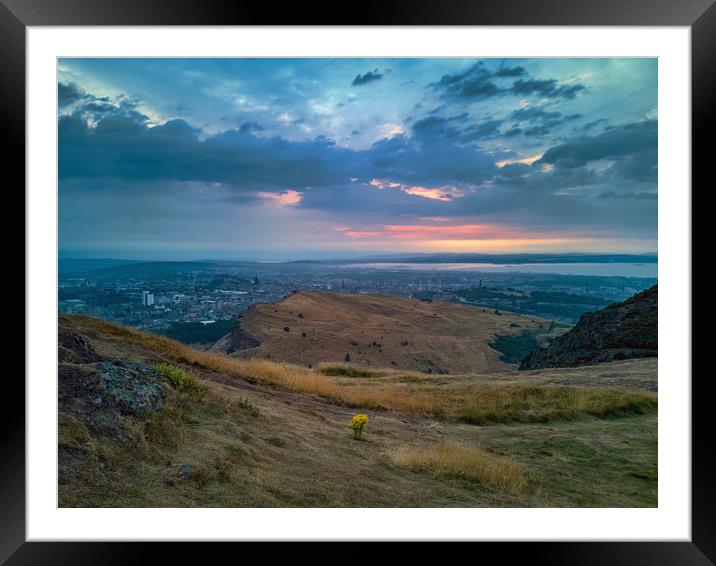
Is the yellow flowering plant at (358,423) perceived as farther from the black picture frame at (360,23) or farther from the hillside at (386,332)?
the hillside at (386,332)

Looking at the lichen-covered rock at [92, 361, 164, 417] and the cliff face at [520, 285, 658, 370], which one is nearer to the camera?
the lichen-covered rock at [92, 361, 164, 417]

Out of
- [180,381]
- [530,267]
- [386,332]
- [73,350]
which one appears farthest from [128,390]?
[386,332]

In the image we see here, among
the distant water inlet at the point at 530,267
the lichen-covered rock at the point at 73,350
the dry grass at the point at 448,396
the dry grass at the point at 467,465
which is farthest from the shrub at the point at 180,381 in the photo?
the distant water inlet at the point at 530,267

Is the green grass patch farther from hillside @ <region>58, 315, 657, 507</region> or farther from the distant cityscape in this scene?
hillside @ <region>58, 315, 657, 507</region>

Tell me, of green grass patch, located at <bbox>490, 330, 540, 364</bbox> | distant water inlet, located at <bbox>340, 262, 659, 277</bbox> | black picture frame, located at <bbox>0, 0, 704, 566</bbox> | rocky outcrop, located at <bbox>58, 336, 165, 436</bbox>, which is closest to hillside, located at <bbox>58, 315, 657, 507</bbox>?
rocky outcrop, located at <bbox>58, 336, 165, 436</bbox>

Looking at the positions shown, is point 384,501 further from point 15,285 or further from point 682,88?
point 682,88

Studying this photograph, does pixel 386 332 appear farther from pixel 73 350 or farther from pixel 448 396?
pixel 73 350

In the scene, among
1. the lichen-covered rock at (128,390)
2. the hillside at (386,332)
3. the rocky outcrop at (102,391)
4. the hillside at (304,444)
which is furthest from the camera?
the hillside at (386,332)
